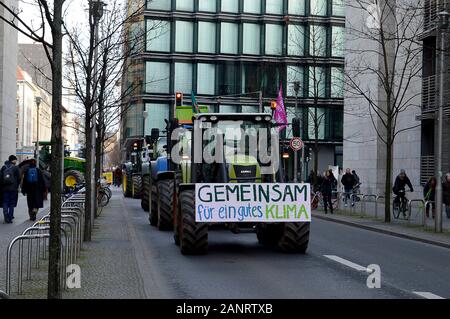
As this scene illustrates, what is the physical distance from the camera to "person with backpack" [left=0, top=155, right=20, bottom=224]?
797 inches

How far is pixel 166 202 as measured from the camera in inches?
733

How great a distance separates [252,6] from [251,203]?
5451 cm

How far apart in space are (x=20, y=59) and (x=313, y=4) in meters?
83.8

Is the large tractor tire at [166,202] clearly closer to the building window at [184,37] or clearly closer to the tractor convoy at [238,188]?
the tractor convoy at [238,188]

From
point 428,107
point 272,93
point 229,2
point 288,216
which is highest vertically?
point 229,2

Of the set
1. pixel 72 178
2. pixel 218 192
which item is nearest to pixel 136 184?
pixel 72 178

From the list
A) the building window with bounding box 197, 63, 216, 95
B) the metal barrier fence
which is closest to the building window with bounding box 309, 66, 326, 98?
the building window with bounding box 197, 63, 216, 95

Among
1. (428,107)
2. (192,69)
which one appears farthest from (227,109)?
(428,107)

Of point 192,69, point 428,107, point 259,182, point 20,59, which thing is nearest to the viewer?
point 259,182

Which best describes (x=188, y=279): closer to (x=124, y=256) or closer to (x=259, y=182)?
(x=124, y=256)

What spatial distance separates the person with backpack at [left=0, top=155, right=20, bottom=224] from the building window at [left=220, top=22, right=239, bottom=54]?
45.7 m
